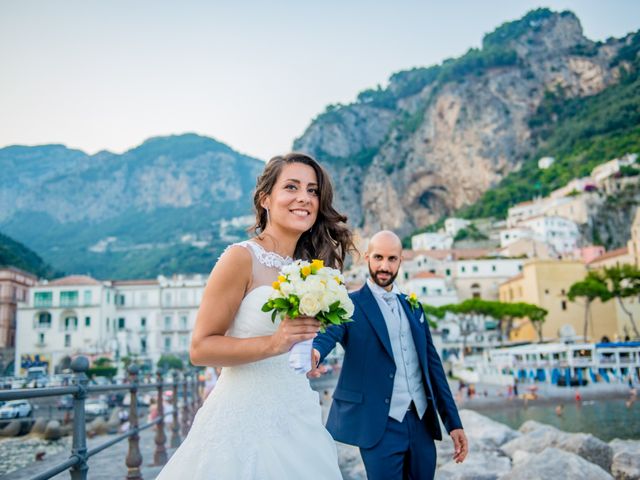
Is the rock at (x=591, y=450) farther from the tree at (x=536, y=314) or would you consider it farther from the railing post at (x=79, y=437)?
the tree at (x=536, y=314)

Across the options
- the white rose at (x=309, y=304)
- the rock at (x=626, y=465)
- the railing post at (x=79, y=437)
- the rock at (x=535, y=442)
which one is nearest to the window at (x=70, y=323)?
the rock at (x=535, y=442)

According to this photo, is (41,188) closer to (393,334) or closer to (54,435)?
(54,435)

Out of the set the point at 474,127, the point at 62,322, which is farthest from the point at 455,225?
the point at 62,322

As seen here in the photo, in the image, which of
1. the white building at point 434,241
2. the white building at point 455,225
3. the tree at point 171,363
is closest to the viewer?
the tree at point 171,363

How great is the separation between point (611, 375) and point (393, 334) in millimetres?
32887

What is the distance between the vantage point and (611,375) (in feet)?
103

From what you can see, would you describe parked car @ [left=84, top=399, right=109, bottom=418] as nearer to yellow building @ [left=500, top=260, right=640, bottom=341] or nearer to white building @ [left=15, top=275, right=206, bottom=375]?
white building @ [left=15, top=275, right=206, bottom=375]

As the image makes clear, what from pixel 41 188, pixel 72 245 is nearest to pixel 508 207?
pixel 72 245

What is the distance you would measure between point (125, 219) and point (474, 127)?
4540 inches

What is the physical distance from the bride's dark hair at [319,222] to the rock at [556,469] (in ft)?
13.2

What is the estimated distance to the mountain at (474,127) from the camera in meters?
103

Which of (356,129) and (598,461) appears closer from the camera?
(598,461)

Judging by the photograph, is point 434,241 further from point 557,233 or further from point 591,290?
point 591,290

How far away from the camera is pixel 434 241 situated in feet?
279
